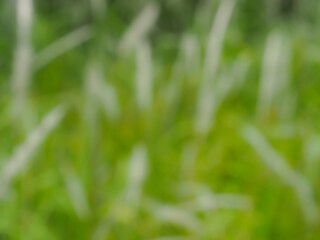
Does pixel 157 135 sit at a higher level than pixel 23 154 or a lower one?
higher

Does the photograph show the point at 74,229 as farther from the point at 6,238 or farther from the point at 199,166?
the point at 199,166

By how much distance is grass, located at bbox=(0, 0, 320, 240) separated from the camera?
3.24ft

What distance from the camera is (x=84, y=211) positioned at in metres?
1.00

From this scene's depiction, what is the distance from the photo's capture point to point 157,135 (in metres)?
1.18

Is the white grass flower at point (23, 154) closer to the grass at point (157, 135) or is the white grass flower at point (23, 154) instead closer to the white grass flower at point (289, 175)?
the grass at point (157, 135)

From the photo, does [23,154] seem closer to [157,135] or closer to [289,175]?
[157,135]

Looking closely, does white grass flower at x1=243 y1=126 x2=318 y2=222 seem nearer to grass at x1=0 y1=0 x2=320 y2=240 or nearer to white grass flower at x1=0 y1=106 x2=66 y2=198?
grass at x1=0 y1=0 x2=320 y2=240

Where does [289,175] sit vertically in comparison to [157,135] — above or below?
below

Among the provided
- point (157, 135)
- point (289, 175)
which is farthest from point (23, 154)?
point (289, 175)

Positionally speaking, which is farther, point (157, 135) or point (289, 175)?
point (157, 135)

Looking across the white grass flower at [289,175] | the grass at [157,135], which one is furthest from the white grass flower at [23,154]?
the white grass flower at [289,175]

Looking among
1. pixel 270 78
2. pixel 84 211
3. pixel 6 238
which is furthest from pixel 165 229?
pixel 270 78

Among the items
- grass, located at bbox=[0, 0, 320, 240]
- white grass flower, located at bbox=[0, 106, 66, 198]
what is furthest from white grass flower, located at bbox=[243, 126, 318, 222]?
white grass flower, located at bbox=[0, 106, 66, 198]

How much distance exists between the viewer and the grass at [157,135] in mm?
987
